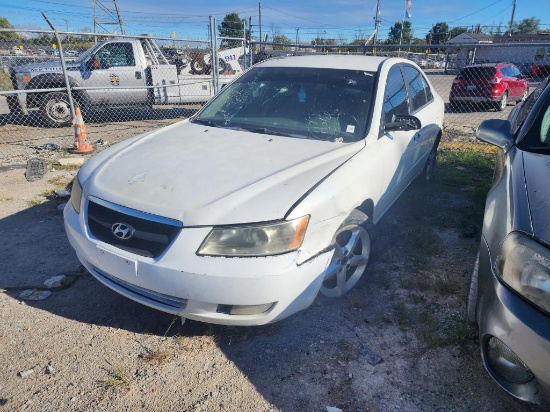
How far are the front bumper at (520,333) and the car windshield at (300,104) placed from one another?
168 centimetres

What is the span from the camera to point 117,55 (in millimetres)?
9422

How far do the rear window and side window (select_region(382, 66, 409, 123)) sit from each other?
10.9 meters

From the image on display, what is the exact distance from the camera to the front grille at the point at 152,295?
2236mm

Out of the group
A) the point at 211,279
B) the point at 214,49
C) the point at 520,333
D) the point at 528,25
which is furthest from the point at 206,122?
the point at 528,25

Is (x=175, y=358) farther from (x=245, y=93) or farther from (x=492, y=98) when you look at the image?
(x=492, y=98)

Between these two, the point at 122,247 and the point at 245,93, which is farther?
the point at 245,93

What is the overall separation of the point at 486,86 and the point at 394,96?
11.2m

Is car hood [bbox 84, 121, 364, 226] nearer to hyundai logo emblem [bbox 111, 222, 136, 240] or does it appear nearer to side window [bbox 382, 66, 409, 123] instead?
hyundai logo emblem [bbox 111, 222, 136, 240]

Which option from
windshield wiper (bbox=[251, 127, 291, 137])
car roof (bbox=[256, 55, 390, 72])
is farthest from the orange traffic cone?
windshield wiper (bbox=[251, 127, 291, 137])

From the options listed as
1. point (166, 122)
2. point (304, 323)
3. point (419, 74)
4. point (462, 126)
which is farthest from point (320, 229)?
point (462, 126)

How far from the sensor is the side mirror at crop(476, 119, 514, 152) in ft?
9.28

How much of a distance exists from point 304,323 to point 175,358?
0.87 meters

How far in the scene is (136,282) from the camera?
2.23 metres

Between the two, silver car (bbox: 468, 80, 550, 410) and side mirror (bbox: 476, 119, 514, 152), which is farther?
side mirror (bbox: 476, 119, 514, 152)
